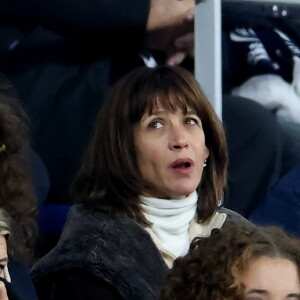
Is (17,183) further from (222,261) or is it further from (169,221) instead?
(222,261)

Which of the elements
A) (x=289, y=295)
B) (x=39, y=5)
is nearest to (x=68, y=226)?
(x=289, y=295)

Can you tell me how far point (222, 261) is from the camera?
226cm

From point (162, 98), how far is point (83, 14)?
35.2 inches

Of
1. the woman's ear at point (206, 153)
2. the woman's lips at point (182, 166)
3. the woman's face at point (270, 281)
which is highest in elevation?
the woman's ear at point (206, 153)

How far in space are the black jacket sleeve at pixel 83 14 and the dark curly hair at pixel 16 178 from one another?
86 cm

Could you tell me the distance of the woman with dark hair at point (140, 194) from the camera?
104 inches

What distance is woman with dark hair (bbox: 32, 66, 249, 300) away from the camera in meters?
2.65

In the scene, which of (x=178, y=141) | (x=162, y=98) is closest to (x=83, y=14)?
(x=162, y=98)

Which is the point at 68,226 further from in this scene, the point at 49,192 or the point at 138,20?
the point at 138,20

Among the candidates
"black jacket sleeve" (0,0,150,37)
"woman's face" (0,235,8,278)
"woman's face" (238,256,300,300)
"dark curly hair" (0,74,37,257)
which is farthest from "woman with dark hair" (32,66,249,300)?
"black jacket sleeve" (0,0,150,37)

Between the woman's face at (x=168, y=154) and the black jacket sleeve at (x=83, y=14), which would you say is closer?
the woman's face at (x=168, y=154)

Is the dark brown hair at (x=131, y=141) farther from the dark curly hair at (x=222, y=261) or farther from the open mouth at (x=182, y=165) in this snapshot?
the dark curly hair at (x=222, y=261)

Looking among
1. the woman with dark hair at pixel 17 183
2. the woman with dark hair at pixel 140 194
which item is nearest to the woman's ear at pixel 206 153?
the woman with dark hair at pixel 140 194

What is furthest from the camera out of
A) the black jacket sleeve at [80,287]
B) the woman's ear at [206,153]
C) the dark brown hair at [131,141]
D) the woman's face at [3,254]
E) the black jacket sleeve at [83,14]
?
the black jacket sleeve at [83,14]
